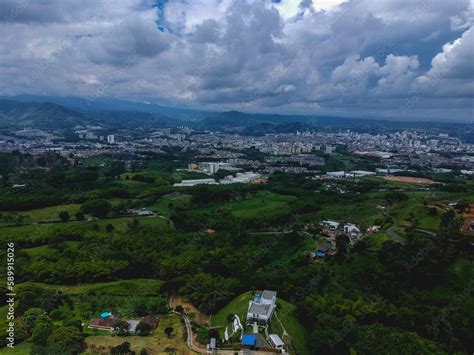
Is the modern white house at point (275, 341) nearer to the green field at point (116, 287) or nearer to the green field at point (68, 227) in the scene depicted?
the green field at point (116, 287)

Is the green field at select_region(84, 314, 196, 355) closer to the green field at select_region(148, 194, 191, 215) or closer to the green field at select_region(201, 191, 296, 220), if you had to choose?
the green field at select_region(201, 191, 296, 220)

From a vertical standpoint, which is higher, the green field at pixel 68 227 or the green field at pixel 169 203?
the green field at pixel 68 227

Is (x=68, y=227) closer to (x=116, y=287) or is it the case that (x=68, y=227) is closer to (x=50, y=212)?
(x=50, y=212)

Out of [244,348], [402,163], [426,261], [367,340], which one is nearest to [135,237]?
[244,348]

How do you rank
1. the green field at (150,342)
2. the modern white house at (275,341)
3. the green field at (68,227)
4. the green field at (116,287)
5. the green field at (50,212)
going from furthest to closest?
the green field at (50,212) → the green field at (68,227) → the green field at (116,287) → the modern white house at (275,341) → the green field at (150,342)

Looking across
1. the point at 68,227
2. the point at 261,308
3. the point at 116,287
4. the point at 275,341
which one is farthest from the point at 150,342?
the point at 68,227

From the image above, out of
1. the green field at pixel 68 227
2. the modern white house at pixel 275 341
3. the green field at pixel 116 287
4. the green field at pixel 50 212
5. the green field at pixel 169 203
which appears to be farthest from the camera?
the green field at pixel 169 203

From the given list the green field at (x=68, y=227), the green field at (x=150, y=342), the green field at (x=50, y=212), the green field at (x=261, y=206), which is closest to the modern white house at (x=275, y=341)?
the green field at (x=150, y=342)

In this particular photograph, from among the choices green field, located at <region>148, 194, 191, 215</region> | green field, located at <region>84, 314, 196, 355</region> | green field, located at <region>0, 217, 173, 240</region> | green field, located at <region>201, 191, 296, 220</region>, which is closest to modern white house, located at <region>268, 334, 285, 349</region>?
green field, located at <region>84, 314, 196, 355</region>

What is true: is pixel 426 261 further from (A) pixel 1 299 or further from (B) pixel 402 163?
(B) pixel 402 163
